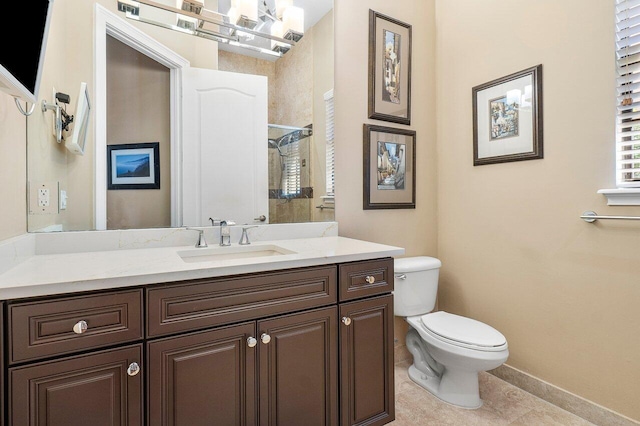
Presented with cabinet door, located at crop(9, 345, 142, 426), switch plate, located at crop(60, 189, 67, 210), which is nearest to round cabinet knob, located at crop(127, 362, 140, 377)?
cabinet door, located at crop(9, 345, 142, 426)

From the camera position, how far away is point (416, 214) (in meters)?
2.33

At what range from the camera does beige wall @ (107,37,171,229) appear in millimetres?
1450

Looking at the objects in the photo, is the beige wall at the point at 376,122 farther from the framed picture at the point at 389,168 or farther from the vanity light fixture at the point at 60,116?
the vanity light fixture at the point at 60,116

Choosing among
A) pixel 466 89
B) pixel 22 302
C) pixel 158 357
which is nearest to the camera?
pixel 22 302

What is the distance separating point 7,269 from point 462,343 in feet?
6.30

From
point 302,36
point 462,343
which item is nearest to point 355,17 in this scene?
point 302,36

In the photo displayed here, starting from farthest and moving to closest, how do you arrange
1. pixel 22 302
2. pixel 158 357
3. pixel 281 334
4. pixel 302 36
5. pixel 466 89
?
pixel 466 89 → pixel 302 36 → pixel 281 334 → pixel 158 357 → pixel 22 302

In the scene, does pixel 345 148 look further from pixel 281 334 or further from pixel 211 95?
pixel 281 334

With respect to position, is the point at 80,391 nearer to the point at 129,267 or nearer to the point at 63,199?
the point at 129,267

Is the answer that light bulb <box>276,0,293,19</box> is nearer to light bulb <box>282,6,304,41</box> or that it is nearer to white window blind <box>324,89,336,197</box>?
light bulb <box>282,6,304,41</box>

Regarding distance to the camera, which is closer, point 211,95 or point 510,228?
point 211,95

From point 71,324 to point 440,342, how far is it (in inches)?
64.6

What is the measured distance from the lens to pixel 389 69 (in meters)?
2.15

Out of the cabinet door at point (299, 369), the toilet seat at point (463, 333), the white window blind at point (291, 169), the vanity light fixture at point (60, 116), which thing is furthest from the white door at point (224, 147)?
the toilet seat at point (463, 333)
